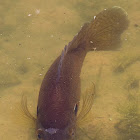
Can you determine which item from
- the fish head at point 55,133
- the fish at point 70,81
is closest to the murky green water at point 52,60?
the fish at point 70,81

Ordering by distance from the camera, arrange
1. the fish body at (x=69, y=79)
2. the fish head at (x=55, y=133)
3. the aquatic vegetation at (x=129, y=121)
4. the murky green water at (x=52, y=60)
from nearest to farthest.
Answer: the fish head at (x=55, y=133) < the fish body at (x=69, y=79) < the aquatic vegetation at (x=129, y=121) < the murky green water at (x=52, y=60)

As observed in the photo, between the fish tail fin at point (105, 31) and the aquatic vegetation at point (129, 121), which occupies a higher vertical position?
the fish tail fin at point (105, 31)

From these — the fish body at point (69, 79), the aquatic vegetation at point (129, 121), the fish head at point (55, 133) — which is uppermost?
the fish body at point (69, 79)

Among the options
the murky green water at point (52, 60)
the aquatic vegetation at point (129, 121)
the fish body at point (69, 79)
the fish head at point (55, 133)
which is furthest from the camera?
the murky green water at point (52, 60)

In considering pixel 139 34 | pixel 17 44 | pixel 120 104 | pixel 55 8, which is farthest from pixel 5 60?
pixel 139 34

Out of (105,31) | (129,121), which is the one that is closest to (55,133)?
(129,121)

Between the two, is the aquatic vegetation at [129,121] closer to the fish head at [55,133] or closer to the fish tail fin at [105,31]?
the fish head at [55,133]

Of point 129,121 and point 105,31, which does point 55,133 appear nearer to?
point 129,121

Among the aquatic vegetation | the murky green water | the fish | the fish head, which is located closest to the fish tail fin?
the fish

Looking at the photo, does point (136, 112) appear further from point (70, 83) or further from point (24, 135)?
point (24, 135)
